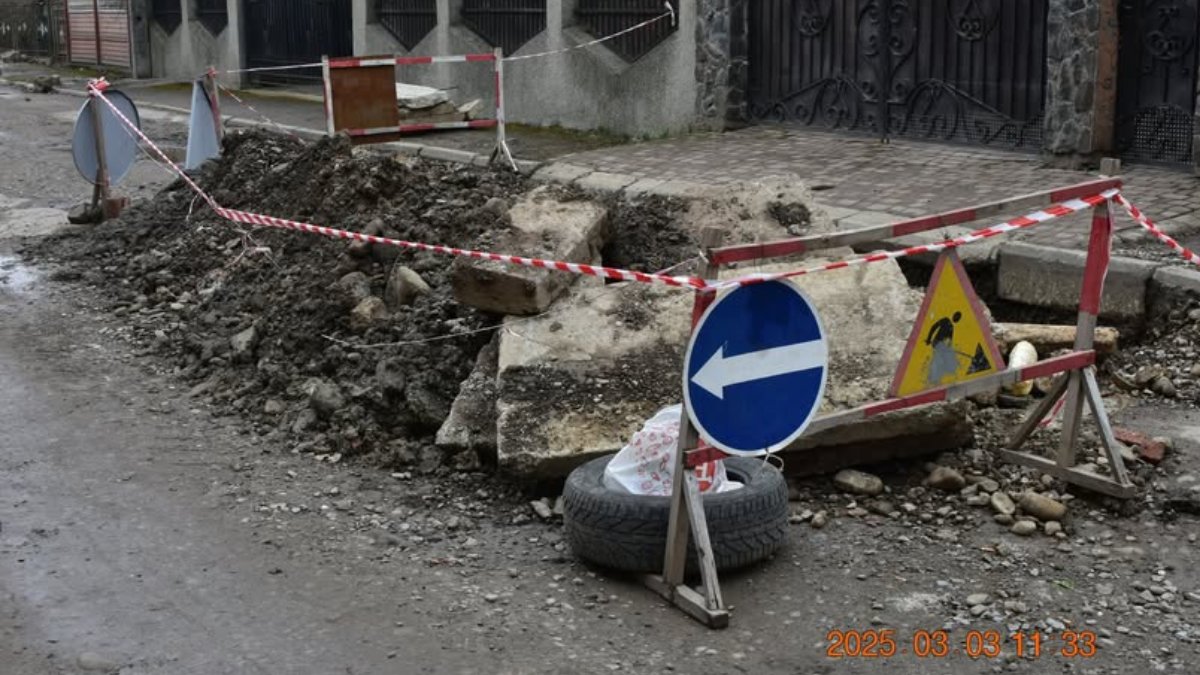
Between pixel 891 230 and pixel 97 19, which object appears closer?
pixel 891 230

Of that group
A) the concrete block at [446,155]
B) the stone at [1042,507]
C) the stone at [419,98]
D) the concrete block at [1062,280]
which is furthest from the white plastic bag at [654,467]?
the stone at [419,98]

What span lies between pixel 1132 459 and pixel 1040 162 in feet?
20.7

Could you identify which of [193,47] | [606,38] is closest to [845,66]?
[606,38]

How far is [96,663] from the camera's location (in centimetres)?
511

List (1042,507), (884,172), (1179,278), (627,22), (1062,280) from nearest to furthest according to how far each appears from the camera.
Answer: (1042,507), (1179,278), (1062,280), (884,172), (627,22)

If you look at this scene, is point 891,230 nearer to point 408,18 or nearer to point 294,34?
point 408,18

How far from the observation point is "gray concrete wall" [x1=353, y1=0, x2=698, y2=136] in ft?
53.6

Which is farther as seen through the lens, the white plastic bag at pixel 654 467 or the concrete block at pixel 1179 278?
the concrete block at pixel 1179 278

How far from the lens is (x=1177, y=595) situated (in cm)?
553

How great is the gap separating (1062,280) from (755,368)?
3.98 metres

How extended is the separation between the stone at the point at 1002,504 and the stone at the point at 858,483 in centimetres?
49

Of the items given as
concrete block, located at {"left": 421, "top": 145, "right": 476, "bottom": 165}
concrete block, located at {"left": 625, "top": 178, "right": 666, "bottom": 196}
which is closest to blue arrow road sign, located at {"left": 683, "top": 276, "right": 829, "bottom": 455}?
concrete block, located at {"left": 625, "top": 178, "right": 666, "bottom": 196}

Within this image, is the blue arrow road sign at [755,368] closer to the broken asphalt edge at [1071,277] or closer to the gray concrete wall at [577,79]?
the broken asphalt edge at [1071,277]

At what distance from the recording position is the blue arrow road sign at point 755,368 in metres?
5.27
